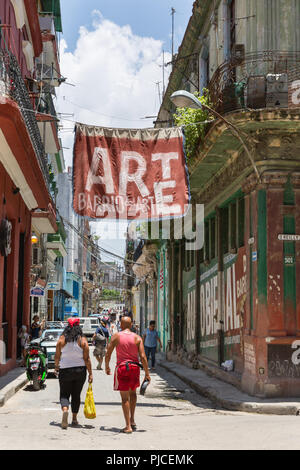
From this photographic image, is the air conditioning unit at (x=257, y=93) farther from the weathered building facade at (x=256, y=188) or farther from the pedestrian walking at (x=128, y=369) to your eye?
the pedestrian walking at (x=128, y=369)

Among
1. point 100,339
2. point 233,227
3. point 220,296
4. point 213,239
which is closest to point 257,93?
point 233,227

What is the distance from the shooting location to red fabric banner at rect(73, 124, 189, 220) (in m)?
11.5

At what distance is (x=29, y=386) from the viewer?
14383 millimetres

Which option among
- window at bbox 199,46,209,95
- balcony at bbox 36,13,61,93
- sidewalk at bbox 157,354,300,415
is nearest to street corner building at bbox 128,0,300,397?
sidewalk at bbox 157,354,300,415

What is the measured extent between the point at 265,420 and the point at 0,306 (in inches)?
311

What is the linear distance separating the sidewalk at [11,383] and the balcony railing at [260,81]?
706 centimetres

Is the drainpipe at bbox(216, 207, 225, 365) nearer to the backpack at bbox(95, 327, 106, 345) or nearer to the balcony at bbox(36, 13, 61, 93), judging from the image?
the backpack at bbox(95, 327, 106, 345)

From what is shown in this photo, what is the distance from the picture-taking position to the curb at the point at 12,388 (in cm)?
1155

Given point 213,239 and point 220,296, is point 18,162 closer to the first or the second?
point 220,296

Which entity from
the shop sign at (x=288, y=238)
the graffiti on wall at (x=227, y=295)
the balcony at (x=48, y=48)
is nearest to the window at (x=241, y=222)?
the graffiti on wall at (x=227, y=295)

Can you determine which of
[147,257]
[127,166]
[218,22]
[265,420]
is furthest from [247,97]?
[147,257]

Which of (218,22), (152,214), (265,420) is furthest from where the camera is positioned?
(218,22)

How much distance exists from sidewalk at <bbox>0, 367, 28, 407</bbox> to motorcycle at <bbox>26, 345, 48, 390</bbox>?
39cm
